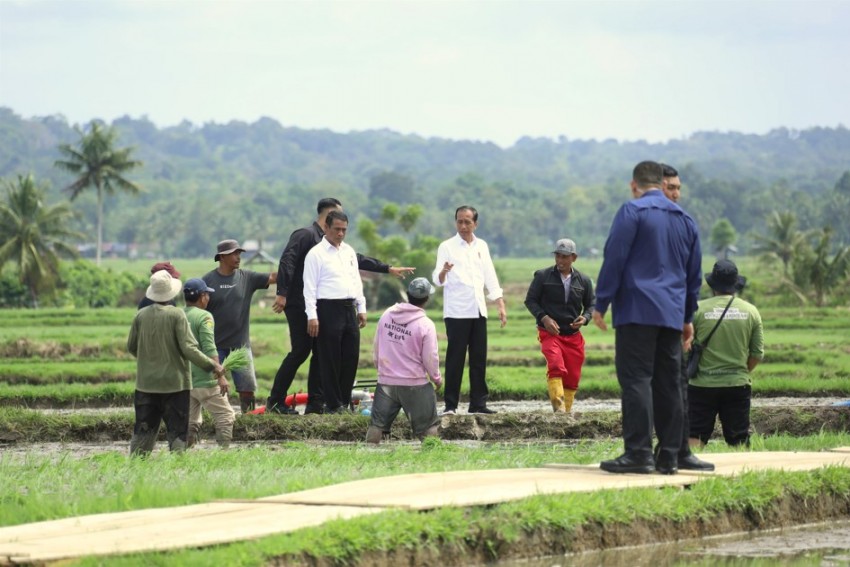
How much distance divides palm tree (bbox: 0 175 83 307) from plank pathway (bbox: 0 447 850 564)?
57342 millimetres

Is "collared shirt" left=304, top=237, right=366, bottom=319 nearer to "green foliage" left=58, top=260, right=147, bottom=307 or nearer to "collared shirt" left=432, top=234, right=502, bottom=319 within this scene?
"collared shirt" left=432, top=234, right=502, bottom=319

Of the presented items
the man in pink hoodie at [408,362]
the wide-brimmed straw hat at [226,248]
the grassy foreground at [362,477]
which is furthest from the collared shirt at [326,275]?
the grassy foreground at [362,477]

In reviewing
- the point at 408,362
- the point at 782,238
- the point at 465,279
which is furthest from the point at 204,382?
the point at 782,238

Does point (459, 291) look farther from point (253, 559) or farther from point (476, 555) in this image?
point (253, 559)

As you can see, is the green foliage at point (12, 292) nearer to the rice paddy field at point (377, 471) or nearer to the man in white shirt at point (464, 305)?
the rice paddy field at point (377, 471)

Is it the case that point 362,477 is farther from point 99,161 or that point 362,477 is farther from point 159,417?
point 99,161

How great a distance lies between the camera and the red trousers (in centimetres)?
1426

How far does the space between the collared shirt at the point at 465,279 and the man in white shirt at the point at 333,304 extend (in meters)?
0.87

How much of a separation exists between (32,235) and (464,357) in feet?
180

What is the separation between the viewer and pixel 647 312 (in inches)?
345

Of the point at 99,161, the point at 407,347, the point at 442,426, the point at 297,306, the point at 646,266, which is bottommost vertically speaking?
the point at 442,426

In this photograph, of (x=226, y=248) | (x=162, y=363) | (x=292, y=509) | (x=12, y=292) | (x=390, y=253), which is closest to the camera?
(x=292, y=509)

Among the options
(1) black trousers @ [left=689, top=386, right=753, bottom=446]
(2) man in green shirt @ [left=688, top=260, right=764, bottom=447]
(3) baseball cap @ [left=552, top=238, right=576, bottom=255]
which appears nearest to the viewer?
(2) man in green shirt @ [left=688, top=260, right=764, bottom=447]

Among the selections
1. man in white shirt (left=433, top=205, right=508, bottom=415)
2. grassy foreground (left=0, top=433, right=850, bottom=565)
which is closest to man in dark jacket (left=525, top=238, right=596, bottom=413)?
man in white shirt (left=433, top=205, right=508, bottom=415)
